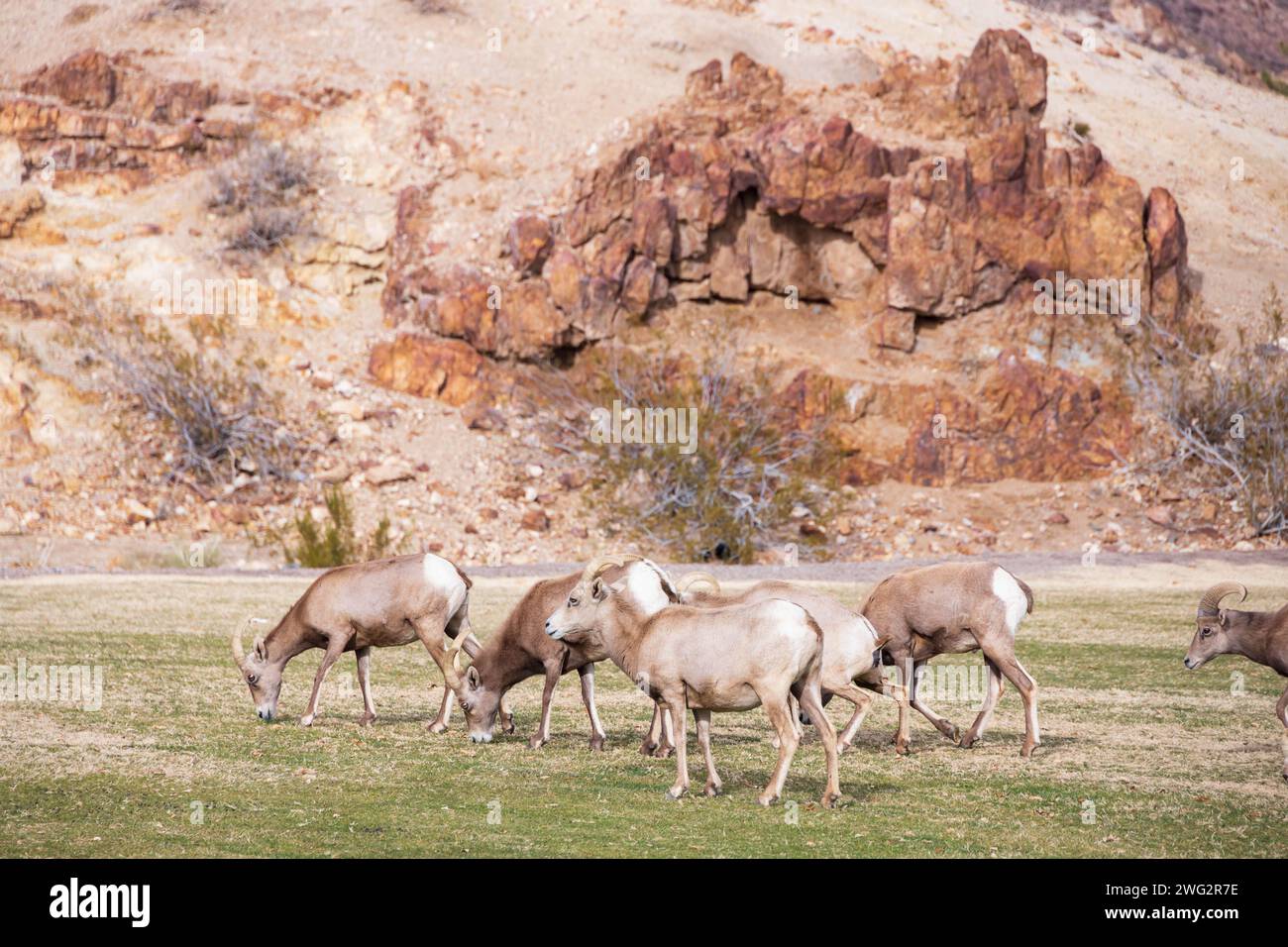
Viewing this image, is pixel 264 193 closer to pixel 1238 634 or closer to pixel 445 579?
pixel 445 579

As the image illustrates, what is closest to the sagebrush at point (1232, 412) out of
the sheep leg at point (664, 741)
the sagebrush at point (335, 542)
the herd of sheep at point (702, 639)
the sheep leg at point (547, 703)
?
the sagebrush at point (335, 542)

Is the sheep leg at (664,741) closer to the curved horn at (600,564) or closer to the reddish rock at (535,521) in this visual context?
the curved horn at (600,564)

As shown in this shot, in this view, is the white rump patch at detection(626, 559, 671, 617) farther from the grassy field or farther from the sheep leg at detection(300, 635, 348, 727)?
the sheep leg at detection(300, 635, 348, 727)

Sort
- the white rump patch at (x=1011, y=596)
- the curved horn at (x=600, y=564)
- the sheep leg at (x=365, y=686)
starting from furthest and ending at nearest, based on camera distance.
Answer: the sheep leg at (x=365, y=686) → the white rump patch at (x=1011, y=596) → the curved horn at (x=600, y=564)

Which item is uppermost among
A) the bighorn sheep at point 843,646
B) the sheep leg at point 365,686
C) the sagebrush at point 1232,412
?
the bighorn sheep at point 843,646

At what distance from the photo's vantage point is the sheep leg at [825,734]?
37.2ft

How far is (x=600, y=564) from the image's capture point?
41.3ft

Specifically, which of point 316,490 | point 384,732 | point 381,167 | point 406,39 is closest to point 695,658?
point 384,732

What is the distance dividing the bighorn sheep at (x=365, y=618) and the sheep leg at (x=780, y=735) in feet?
13.5

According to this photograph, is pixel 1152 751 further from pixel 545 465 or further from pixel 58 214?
pixel 58 214

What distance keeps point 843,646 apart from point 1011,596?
189 cm

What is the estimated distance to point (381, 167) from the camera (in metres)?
51.7

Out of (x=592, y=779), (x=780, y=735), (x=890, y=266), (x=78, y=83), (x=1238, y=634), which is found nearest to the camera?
(x=780, y=735)

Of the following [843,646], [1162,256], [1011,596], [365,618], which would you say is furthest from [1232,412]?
[365,618]
